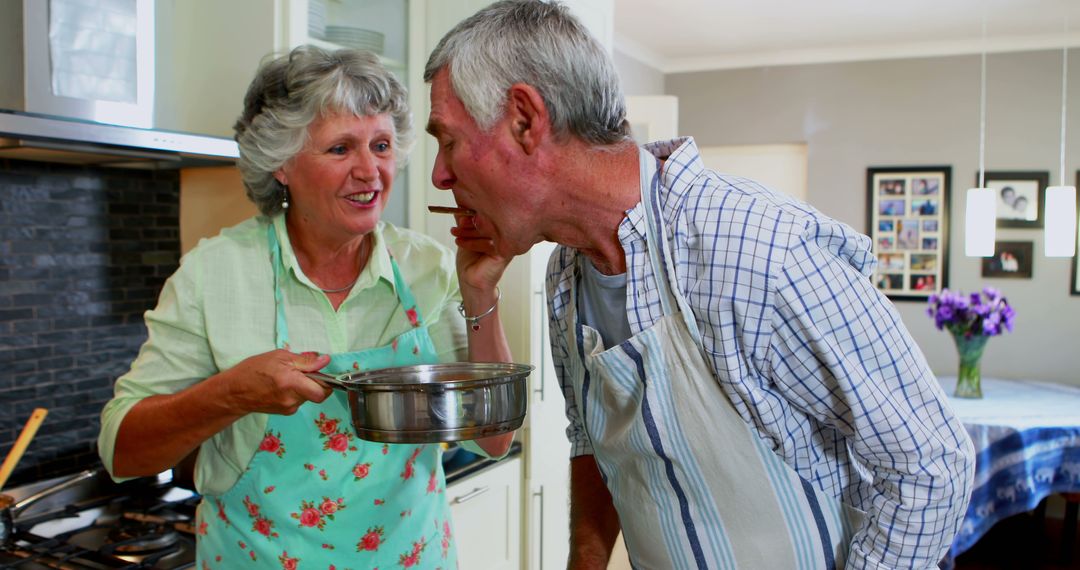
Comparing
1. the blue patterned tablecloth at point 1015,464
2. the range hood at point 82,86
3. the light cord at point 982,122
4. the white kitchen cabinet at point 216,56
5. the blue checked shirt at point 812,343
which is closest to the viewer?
the blue checked shirt at point 812,343

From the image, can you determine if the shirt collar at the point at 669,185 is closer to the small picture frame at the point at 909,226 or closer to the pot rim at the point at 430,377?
the pot rim at the point at 430,377

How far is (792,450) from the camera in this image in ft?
3.52

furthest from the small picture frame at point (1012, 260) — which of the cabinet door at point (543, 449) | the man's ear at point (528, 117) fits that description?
the man's ear at point (528, 117)

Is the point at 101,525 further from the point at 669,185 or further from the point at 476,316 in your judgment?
the point at 669,185

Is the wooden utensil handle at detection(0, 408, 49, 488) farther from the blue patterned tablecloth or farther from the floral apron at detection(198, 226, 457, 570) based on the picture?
the blue patterned tablecloth

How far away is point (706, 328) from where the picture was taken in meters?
1.02

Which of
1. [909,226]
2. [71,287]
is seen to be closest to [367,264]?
[71,287]

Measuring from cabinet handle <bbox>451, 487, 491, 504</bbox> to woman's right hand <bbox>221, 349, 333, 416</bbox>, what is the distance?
50.5 inches

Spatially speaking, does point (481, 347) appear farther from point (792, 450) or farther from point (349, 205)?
point (792, 450)

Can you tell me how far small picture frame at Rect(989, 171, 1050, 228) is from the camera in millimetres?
5633

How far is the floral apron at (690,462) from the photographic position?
41.8 inches

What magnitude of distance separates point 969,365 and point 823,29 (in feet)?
7.81

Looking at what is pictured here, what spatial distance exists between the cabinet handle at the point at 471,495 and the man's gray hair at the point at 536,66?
1.62m

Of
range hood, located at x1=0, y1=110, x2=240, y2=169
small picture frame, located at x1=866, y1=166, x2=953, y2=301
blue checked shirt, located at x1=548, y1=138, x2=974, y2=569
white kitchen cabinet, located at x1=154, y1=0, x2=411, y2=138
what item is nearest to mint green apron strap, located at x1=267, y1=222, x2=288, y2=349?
range hood, located at x1=0, y1=110, x2=240, y2=169
